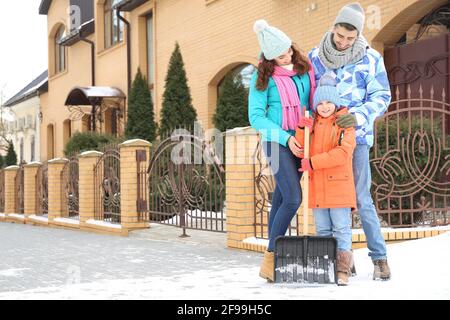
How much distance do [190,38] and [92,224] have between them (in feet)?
21.0

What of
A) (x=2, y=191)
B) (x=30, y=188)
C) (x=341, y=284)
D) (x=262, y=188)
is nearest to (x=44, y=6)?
(x=2, y=191)

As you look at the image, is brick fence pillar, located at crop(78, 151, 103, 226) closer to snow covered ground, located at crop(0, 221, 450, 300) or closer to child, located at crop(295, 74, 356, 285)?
snow covered ground, located at crop(0, 221, 450, 300)

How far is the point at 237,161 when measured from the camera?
24.0 feet

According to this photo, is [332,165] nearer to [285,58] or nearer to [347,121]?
[347,121]

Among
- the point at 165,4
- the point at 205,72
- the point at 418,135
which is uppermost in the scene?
the point at 165,4

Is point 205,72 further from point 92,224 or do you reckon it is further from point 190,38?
point 92,224

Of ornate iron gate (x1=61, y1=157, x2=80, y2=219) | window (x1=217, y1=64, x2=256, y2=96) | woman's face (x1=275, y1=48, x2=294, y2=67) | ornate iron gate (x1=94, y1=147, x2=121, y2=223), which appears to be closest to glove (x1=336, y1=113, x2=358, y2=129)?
woman's face (x1=275, y1=48, x2=294, y2=67)

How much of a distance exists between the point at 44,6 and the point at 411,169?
73.1 ft

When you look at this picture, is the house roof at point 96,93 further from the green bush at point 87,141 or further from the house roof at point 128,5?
the green bush at point 87,141

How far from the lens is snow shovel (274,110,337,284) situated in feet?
13.6

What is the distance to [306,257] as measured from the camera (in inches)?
164

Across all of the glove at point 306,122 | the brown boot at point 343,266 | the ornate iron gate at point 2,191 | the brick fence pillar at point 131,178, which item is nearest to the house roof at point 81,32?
the ornate iron gate at point 2,191

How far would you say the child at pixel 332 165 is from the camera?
409cm

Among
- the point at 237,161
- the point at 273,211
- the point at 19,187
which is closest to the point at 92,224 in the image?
the point at 237,161
